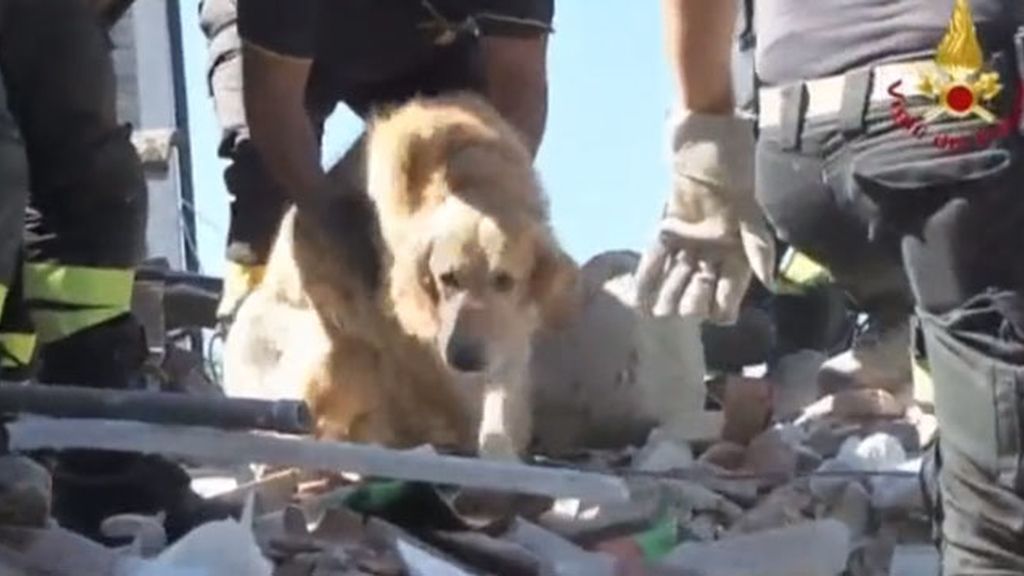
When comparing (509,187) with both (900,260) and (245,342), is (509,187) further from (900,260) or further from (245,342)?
(900,260)

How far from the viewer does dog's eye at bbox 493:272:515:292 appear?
3.00 metres

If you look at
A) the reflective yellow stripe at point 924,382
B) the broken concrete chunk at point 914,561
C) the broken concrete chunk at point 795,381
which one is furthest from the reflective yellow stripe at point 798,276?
the broken concrete chunk at point 914,561

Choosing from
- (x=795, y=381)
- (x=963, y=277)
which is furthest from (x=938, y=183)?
(x=795, y=381)

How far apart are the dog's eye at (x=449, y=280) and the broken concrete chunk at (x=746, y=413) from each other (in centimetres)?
48

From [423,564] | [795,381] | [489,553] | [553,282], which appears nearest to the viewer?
[423,564]

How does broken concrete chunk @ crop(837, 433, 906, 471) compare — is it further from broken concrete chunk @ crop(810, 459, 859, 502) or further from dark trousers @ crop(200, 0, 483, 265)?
dark trousers @ crop(200, 0, 483, 265)

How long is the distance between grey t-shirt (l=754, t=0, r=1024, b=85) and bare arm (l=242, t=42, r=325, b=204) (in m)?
1.08

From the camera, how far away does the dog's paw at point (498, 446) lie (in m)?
3.08

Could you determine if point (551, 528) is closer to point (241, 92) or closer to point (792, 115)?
point (792, 115)

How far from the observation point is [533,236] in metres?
3.04

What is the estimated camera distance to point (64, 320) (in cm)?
277

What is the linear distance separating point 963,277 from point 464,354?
1029mm

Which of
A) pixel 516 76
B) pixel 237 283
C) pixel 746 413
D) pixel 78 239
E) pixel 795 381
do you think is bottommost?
pixel 795 381

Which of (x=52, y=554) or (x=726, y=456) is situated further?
(x=726, y=456)
